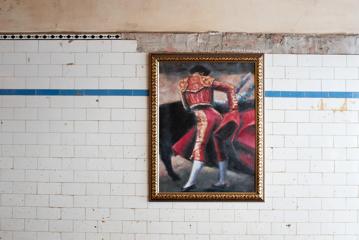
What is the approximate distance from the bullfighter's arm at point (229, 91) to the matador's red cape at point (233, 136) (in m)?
0.06

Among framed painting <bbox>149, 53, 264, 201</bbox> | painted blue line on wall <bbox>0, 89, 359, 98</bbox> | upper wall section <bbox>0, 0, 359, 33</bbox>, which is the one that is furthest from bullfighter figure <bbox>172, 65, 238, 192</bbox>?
upper wall section <bbox>0, 0, 359, 33</bbox>

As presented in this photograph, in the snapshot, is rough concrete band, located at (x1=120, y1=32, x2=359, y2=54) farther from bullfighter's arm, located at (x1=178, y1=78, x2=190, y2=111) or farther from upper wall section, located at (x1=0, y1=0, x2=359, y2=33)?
bullfighter's arm, located at (x1=178, y1=78, x2=190, y2=111)

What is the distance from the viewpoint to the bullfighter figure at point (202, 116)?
3412 millimetres

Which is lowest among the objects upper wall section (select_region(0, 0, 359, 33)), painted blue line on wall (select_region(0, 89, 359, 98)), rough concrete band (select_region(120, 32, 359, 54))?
painted blue line on wall (select_region(0, 89, 359, 98))

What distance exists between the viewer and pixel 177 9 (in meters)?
3.48

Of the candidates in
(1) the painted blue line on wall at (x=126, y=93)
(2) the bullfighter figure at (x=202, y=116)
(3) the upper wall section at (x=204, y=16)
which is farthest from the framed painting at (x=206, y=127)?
(3) the upper wall section at (x=204, y=16)

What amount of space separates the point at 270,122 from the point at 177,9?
1.16 m

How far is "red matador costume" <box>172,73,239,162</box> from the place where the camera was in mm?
3414

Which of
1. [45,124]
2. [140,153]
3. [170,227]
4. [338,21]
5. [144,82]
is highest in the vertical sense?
[338,21]

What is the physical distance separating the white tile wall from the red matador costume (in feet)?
0.98

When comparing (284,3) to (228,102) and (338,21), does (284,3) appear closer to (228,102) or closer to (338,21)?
(338,21)

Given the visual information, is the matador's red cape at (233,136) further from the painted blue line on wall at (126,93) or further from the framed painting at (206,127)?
the painted blue line on wall at (126,93)

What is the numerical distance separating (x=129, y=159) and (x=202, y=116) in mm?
662

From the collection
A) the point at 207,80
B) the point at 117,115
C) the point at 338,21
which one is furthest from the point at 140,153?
the point at 338,21
